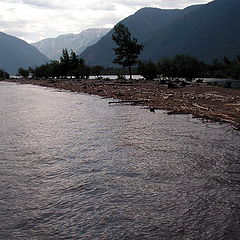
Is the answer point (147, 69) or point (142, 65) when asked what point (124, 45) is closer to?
point (142, 65)

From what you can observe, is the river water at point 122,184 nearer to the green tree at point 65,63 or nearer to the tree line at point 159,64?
the tree line at point 159,64

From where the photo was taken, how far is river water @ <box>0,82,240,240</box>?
8.16m

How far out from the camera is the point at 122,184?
11.3 meters

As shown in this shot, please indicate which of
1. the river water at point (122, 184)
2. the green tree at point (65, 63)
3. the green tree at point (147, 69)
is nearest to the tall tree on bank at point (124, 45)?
the green tree at point (147, 69)

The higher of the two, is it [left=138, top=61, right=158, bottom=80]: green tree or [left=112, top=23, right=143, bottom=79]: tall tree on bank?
[left=112, top=23, right=143, bottom=79]: tall tree on bank

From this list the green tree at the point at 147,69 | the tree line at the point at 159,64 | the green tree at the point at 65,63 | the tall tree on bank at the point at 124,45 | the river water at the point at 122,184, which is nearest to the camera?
the river water at the point at 122,184

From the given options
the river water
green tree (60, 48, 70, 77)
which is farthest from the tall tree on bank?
the river water

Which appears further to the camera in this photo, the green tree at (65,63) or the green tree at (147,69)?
the green tree at (65,63)

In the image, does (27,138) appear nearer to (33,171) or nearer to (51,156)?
(51,156)

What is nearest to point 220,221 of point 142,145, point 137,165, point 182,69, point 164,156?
point 137,165

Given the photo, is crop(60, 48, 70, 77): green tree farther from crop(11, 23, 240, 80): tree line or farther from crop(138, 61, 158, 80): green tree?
crop(138, 61, 158, 80): green tree

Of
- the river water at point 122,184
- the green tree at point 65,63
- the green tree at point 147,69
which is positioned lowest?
the river water at point 122,184

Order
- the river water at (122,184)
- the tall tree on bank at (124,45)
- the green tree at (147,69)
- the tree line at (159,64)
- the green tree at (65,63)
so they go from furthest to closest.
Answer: the green tree at (65,63)
the green tree at (147,69)
the tree line at (159,64)
the tall tree on bank at (124,45)
the river water at (122,184)

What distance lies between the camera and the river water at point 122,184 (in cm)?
816
